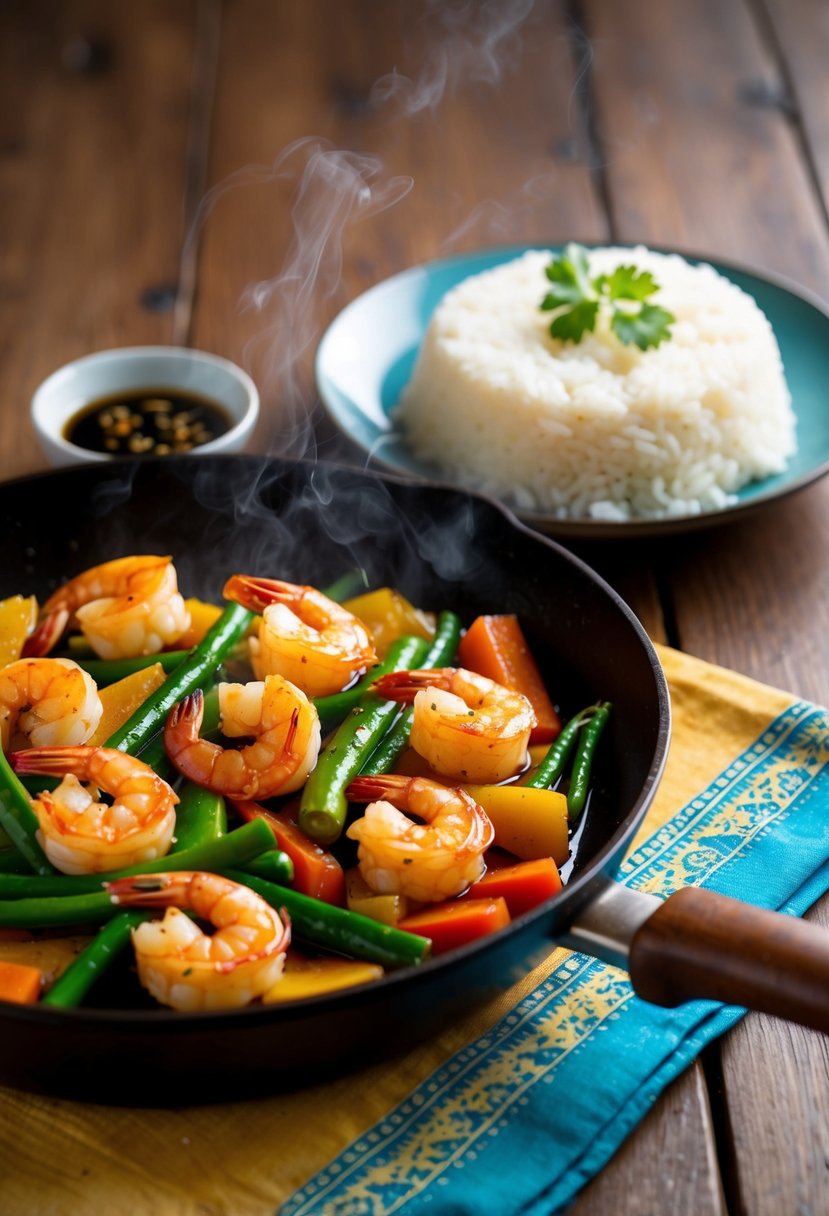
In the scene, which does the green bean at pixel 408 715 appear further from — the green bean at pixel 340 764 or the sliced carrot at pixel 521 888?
the sliced carrot at pixel 521 888

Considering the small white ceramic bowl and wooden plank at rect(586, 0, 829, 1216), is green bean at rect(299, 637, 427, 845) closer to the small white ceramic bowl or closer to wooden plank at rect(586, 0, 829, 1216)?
wooden plank at rect(586, 0, 829, 1216)

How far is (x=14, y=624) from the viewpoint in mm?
2396

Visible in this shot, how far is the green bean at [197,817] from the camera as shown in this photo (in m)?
1.92

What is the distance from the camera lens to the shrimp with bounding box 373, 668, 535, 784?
2045 millimetres

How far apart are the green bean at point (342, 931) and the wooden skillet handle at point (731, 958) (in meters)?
0.31

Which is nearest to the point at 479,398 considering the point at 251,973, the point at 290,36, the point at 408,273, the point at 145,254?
the point at 408,273

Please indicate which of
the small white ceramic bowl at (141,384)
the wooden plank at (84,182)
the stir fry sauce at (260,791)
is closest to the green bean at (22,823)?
the stir fry sauce at (260,791)

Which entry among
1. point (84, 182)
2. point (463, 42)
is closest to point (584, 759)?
point (84, 182)

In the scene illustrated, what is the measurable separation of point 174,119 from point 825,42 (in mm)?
2674

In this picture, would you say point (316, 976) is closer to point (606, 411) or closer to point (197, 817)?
point (197, 817)

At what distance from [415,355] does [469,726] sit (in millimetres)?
1891

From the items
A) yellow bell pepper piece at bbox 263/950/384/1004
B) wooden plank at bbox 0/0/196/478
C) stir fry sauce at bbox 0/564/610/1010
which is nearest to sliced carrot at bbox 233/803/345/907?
stir fry sauce at bbox 0/564/610/1010

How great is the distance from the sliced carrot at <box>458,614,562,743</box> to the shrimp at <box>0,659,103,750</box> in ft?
2.47

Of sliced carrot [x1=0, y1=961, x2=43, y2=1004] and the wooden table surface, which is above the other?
the wooden table surface
